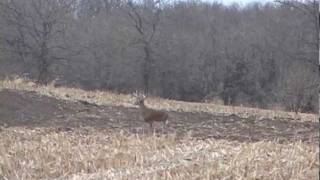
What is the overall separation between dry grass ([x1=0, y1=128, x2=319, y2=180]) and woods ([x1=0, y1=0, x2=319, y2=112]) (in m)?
30.5

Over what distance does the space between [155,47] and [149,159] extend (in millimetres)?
46646

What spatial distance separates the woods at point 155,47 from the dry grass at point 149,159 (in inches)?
1202

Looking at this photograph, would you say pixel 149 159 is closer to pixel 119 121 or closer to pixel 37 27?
pixel 119 121

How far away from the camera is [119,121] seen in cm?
1135

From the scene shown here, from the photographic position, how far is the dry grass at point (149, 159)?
5096 millimetres

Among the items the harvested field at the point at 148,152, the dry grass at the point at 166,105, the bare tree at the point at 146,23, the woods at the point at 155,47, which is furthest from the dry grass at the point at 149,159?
the bare tree at the point at 146,23

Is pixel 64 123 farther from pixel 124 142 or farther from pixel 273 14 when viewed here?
pixel 273 14

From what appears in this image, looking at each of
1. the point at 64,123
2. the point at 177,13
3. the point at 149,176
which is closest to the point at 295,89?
A: the point at 64,123

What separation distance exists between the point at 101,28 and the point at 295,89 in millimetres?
36562

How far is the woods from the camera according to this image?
42438mm

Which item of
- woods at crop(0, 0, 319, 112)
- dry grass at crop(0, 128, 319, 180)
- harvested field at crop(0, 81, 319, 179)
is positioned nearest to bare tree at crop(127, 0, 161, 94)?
woods at crop(0, 0, 319, 112)

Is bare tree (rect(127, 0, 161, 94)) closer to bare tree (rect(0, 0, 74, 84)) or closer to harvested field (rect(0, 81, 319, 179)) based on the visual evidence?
bare tree (rect(0, 0, 74, 84))

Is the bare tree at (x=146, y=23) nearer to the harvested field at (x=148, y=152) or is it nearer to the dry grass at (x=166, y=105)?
the dry grass at (x=166, y=105)

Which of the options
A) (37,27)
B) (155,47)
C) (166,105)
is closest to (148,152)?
(166,105)
